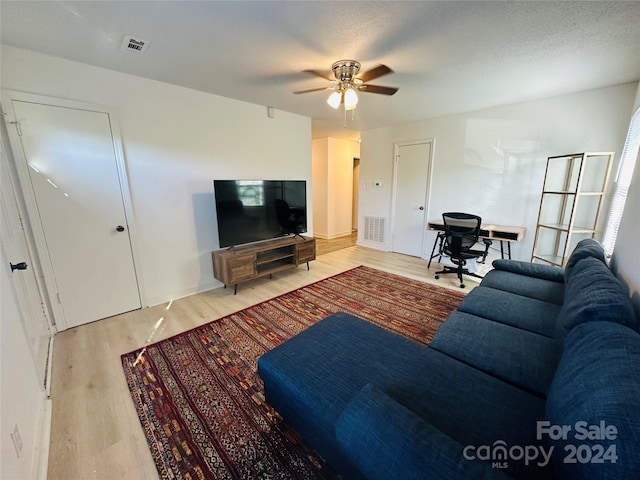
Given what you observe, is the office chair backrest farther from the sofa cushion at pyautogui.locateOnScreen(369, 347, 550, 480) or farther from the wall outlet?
the wall outlet

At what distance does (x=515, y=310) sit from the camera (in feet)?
5.91

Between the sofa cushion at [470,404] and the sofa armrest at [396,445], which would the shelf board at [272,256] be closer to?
the sofa cushion at [470,404]

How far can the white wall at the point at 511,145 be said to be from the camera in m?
2.94

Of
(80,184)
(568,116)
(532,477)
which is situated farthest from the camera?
(568,116)

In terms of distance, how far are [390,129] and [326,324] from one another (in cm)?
422

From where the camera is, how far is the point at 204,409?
5.27 feet

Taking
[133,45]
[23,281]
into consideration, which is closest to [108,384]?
[23,281]

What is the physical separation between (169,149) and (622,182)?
478cm

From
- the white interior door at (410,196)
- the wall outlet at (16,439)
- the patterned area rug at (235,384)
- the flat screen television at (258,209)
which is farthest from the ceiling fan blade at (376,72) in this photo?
the wall outlet at (16,439)

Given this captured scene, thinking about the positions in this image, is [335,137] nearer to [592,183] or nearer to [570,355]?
[592,183]

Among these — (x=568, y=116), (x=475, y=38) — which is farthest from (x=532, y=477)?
(x=568, y=116)

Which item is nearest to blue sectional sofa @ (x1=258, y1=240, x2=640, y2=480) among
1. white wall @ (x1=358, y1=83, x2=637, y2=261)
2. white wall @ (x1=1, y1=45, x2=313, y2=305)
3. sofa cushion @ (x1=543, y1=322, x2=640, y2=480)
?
sofa cushion @ (x1=543, y1=322, x2=640, y2=480)

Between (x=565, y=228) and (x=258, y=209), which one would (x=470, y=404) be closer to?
(x=258, y=209)

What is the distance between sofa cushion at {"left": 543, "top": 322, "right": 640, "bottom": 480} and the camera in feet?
1.88
